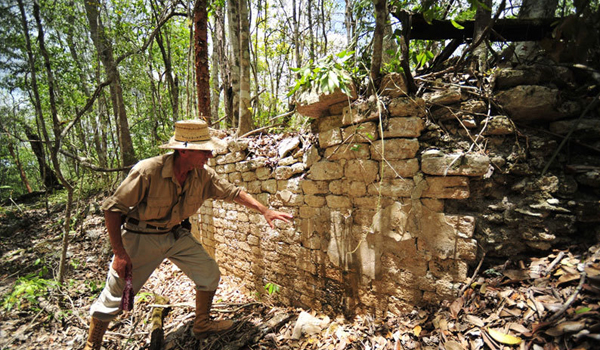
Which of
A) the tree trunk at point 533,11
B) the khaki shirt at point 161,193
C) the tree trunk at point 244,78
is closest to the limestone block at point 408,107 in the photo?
the tree trunk at point 533,11

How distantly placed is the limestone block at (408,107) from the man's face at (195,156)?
171cm

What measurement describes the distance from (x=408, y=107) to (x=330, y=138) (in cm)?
78

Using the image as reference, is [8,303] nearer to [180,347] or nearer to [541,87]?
[180,347]

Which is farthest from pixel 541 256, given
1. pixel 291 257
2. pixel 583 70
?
pixel 291 257

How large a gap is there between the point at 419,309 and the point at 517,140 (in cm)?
159

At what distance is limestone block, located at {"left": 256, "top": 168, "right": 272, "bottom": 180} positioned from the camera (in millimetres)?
3277

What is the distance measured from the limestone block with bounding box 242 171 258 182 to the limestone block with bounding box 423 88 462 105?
2.29 m

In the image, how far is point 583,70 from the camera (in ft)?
6.18

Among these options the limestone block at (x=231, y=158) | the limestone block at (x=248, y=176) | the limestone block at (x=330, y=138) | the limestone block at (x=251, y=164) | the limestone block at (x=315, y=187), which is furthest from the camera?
the limestone block at (x=231, y=158)

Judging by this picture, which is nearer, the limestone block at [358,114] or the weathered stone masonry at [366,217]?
the weathered stone masonry at [366,217]

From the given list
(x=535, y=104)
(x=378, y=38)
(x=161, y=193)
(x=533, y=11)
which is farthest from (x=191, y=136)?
(x=533, y=11)

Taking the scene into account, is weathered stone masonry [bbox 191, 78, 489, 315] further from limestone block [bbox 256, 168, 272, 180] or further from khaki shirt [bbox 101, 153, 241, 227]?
khaki shirt [bbox 101, 153, 241, 227]

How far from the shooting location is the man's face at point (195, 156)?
2248 mm

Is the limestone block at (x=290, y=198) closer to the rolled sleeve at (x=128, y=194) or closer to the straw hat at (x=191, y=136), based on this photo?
the straw hat at (x=191, y=136)
